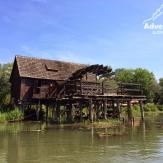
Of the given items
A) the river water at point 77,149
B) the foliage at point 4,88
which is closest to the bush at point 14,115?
the foliage at point 4,88

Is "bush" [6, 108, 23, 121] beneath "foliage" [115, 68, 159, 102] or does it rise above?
beneath

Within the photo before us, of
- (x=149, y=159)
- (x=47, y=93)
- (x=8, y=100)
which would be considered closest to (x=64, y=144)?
(x=149, y=159)

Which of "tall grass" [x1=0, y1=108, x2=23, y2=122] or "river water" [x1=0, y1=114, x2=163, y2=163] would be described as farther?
"tall grass" [x1=0, y1=108, x2=23, y2=122]

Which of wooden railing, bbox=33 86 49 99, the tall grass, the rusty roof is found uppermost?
the rusty roof

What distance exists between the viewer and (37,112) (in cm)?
3878

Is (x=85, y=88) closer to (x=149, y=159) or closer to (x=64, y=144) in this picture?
(x=64, y=144)

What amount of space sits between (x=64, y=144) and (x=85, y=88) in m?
14.5

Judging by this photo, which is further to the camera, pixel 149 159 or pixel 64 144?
pixel 64 144

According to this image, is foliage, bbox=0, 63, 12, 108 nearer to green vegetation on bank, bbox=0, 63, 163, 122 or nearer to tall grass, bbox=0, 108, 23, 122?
green vegetation on bank, bbox=0, 63, 163, 122

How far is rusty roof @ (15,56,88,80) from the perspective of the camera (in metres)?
40.2

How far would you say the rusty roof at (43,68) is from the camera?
40188 millimetres

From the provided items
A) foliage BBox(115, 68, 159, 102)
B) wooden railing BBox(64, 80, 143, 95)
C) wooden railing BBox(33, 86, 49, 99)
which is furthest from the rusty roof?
foliage BBox(115, 68, 159, 102)

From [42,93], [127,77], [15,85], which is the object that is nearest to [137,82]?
[127,77]

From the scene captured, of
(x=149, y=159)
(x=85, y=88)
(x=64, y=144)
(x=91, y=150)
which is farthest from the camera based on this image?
(x=85, y=88)
